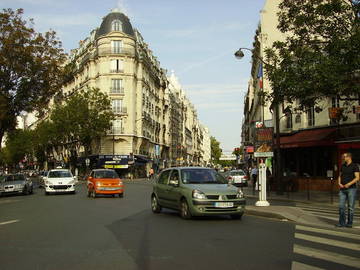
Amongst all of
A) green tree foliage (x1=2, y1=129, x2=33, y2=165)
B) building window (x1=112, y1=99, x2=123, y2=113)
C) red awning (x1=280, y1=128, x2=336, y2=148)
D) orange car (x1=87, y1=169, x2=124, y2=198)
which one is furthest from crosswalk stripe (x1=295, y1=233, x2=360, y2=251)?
green tree foliage (x1=2, y1=129, x2=33, y2=165)

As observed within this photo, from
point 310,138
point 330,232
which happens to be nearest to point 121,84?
point 310,138

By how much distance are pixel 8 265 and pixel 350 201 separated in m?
7.69

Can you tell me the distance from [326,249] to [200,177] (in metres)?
5.82

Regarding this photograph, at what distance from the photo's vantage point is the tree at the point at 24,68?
2638 cm

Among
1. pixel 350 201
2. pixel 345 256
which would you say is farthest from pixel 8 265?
pixel 350 201

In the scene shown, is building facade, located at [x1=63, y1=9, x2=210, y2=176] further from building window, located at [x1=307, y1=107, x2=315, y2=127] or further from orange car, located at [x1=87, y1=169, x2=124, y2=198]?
orange car, located at [x1=87, y1=169, x2=124, y2=198]

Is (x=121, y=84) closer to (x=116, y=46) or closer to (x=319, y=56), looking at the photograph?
(x=116, y=46)

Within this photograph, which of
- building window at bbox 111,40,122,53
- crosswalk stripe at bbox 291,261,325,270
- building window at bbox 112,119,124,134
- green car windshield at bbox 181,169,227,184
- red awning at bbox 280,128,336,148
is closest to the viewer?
crosswalk stripe at bbox 291,261,325,270

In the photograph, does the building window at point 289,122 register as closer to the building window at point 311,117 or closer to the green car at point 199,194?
the building window at point 311,117

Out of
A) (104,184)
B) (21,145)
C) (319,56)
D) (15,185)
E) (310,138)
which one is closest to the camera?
(319,56)

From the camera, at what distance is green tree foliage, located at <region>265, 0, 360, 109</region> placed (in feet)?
53.1

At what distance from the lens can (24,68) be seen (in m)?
26.9

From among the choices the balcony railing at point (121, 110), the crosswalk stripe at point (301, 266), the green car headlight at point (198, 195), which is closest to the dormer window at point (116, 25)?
the balcony railing at point (121, 110)

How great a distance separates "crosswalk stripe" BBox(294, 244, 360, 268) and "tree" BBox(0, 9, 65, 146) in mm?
21986
